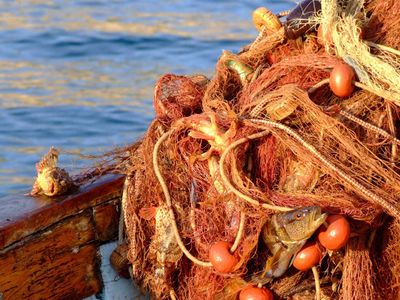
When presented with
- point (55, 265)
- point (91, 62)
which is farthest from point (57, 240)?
point (91, 62)

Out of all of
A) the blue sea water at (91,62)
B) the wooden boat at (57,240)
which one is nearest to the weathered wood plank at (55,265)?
the wooden boat at (57,240)

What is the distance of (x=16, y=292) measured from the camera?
342cm

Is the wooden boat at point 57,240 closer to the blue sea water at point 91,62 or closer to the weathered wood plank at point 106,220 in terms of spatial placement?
the weathered wood plank at point 106,220

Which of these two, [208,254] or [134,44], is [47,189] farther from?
[134,44]

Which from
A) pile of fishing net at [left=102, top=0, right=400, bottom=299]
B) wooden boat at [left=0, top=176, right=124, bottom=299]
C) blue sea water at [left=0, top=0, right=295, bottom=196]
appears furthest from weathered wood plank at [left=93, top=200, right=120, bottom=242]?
blue sea water at [left=0, top=0, right=295, bottom=196]

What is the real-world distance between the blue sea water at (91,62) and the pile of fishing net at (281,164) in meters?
3.60

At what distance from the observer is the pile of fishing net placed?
3092mm

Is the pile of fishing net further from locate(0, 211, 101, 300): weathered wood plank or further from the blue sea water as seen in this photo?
the blue sea water

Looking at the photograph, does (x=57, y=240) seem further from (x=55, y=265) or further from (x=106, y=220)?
(x=106, y=220)

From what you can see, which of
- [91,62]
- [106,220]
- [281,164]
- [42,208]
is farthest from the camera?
[91,62]

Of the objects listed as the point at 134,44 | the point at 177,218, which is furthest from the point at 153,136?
the point at 134,44

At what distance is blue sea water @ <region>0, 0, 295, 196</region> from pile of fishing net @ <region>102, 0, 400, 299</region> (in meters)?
3.60

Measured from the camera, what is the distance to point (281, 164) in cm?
324

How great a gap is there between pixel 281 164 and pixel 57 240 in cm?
100
